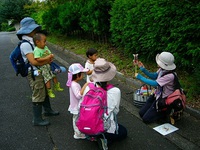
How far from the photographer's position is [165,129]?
3.44 metres

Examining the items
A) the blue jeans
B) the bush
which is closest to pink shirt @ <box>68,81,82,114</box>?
the blue jeans

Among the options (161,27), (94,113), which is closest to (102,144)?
(94,113)

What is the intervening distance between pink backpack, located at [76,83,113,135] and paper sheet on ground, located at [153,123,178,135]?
1.11 metres

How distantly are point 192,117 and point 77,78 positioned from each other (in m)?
2.14

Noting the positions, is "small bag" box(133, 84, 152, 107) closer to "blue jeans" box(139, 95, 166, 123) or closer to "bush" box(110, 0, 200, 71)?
"blue jeans" box(139, 95, 166, 123)

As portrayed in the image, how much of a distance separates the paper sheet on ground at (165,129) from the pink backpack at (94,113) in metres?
1.11

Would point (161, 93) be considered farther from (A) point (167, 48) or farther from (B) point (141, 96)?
(A) point (167, 48)

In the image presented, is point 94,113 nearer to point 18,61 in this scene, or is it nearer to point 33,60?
point 33,60

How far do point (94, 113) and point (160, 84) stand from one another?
131 cm

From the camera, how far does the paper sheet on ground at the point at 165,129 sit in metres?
3.36

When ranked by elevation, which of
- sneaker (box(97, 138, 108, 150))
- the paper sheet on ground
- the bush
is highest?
the bush

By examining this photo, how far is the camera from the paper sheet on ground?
3361 millimetres

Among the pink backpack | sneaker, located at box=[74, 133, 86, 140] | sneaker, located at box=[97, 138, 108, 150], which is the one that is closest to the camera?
the pink backpack

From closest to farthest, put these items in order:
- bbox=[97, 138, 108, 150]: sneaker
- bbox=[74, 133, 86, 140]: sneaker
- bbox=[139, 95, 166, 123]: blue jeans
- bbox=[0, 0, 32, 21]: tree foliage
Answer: bbox=[97, 138, 108, 150]: sneaker < bbox=[74, 133, 86, 140]: sneaker < bbox=[139, 95, 166, 123]: blue jeans < bbox=[0, 0, 32, 21]: tree foliage
